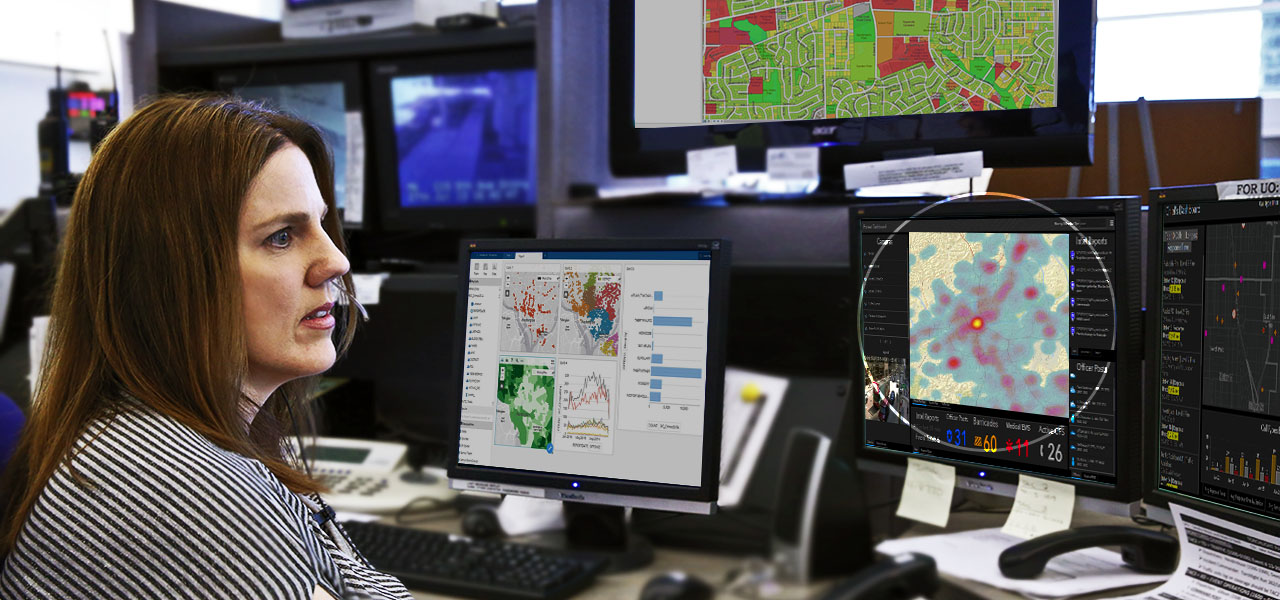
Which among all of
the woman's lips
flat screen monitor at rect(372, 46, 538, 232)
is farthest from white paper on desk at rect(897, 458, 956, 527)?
flat screen monitor at rect(372, 46, 538, 232)

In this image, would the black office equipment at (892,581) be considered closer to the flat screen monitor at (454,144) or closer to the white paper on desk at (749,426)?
the white paper on desk at (749,426)

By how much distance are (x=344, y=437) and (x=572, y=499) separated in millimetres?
810

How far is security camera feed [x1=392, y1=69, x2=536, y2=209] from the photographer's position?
180 centimetres

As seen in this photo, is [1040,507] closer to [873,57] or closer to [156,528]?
[873,57]

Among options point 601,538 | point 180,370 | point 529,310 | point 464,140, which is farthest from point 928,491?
point 464,140

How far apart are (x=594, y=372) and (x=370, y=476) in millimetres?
736

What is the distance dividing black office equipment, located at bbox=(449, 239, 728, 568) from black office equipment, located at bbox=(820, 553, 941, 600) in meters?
0.39

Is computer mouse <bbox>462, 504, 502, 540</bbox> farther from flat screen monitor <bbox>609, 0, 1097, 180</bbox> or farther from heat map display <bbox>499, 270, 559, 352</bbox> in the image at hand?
flat screen monitor <bbox>609, 0, 1097, 180</bbox>

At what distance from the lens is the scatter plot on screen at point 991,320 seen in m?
0.96

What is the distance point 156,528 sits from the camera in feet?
2.11

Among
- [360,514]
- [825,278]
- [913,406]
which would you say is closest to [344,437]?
[360,514]

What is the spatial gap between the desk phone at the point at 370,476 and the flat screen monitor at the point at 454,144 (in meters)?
0.46

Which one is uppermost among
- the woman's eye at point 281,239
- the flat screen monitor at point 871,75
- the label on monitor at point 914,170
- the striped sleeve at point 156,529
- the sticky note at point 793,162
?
the flat screen monitor at point 871,75

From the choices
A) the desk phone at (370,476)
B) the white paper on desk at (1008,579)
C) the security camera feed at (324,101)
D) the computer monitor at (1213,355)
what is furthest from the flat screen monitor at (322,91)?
the computer monitor at (1213,355)
